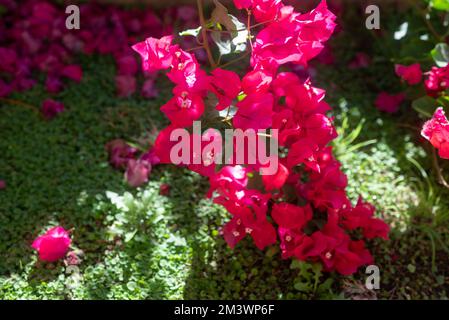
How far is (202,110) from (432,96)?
93 cm

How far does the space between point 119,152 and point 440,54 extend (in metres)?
1.22

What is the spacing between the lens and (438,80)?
1.97m

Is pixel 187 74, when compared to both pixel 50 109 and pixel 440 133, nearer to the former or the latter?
pixel 440 133

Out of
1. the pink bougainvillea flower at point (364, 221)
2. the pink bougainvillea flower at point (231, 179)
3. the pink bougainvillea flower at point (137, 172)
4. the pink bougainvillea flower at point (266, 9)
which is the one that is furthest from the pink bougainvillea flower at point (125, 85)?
the pink bougainvillea flower at point (364, 221)

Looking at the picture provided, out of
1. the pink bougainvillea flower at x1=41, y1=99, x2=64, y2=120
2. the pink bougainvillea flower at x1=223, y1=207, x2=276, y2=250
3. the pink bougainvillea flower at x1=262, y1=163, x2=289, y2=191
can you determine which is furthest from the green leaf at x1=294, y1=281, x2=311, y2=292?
the pink bougainvillea flower at x1=41, y1=99, x2=64, y2=120

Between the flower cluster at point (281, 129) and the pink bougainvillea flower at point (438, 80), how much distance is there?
0.48 metres

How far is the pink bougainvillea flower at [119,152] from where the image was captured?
219cm

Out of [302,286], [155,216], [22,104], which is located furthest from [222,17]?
[22,104]

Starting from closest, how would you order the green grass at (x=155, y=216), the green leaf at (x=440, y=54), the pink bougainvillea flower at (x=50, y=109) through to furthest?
the green grass at (x=155, y=216) < the green leaf at (x=440, y=54) < the pink bougainvillea flower at (x=50, y=109)

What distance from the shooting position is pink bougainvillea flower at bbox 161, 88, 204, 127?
1557 mm

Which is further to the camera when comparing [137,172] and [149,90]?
[149,90]

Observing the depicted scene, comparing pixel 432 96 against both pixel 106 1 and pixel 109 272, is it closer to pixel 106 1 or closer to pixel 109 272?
pixel 109 272

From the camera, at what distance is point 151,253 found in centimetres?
193

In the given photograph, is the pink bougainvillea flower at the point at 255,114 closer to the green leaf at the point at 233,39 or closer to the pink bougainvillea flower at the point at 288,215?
the green leaf at the point at 233,39
